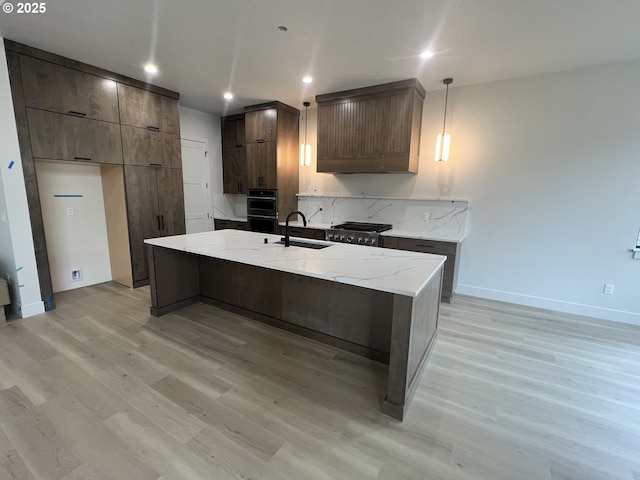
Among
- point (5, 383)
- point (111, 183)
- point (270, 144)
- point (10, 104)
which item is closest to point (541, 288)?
point (270, 144)

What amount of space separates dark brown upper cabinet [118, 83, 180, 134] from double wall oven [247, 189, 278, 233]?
59.8 inches

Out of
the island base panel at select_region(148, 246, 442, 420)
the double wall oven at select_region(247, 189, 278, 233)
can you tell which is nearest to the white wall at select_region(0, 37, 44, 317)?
the island base panel at select_region(148, 246, 442, 420)

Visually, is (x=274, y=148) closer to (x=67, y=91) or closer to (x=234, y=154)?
(x=234, y=154)

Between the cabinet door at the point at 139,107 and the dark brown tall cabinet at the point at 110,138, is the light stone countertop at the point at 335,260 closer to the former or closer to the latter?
the dark brown tall cabinet at the point at 110,138

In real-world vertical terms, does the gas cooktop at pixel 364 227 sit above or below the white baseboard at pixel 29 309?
above

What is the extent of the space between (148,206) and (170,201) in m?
0.33

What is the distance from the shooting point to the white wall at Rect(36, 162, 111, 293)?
11.8 ft

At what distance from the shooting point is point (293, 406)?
1873mm

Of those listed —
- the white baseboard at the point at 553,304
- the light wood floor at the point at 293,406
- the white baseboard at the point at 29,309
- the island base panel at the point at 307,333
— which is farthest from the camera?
the white baseboard at the point at 553,304

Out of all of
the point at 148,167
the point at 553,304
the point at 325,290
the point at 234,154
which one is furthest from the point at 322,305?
the point at 234,154

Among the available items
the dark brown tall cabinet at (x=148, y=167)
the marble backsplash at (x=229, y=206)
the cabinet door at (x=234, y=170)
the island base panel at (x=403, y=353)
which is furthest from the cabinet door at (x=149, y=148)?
the island base panel at (x=403, y=353)

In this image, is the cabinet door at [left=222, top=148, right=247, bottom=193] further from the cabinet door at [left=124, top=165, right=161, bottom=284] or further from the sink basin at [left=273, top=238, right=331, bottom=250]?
the sink basin at [left=273, top=238, right=331, bottom=250]

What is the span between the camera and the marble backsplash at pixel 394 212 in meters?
3.97

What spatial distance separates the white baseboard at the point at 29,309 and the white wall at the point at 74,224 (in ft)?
2.31
